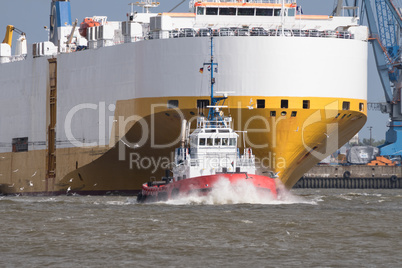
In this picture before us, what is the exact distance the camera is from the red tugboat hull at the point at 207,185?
40594mm

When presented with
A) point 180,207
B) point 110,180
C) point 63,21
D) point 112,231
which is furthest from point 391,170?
point 112,231

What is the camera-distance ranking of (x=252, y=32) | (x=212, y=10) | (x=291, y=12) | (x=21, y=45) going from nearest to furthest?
(x=252, y=32), (x=212, y=10), (x=291, y=12), (x=21, y=45)

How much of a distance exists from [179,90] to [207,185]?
9074mm

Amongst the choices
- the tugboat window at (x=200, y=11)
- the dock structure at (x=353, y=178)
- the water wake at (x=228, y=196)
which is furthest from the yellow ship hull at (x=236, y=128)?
the dock structure at (x=353, y=178)

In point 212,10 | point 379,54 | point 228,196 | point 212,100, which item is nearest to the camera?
point 228,196

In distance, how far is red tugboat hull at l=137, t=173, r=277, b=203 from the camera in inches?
1598

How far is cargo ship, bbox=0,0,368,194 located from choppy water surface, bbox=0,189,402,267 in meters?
6.62

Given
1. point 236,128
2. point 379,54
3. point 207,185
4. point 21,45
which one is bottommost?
point 207,185

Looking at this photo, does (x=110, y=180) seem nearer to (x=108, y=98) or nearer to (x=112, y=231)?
(x=108, y=98)

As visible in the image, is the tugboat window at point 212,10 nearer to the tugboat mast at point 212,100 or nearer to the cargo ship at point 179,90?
the cargo ship at point 179,90

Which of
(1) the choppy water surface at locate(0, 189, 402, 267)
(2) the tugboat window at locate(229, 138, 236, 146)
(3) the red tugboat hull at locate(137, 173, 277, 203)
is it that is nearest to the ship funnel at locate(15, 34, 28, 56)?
(1) the choppy water surface at locate(0, 189, 402, 267)

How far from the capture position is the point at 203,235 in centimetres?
3042

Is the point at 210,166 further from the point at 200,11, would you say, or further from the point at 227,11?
the point at 200,11

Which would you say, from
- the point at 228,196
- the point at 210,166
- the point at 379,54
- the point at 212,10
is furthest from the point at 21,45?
the point at 379,54
